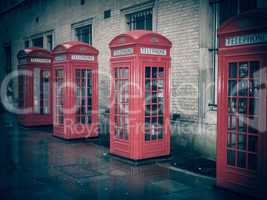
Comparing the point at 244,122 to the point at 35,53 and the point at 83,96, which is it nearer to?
the point at 83,96

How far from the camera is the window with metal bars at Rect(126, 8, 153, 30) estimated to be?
1053 cm

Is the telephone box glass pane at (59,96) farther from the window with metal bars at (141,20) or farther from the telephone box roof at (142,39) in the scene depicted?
the telephone box roof at (142,39)

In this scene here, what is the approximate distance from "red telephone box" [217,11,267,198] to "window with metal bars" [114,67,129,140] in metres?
2.68

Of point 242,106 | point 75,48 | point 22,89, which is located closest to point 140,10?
point 75,48

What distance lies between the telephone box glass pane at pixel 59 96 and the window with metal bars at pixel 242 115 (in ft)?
20.4

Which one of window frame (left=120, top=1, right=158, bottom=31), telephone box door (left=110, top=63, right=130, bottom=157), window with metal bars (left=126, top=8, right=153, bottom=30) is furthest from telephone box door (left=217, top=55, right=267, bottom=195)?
window with metal bars (left=126, top=8, right=153, bottom=30)

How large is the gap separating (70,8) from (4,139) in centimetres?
680

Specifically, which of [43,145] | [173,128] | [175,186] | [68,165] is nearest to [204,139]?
[173,128]

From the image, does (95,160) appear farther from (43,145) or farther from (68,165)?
(43,145)

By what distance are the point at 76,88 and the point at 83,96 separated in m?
0.37

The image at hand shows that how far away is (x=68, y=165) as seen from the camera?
7543 mm

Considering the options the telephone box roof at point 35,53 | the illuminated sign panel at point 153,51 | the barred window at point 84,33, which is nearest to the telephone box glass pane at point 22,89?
the telephone box roof at point 35,53

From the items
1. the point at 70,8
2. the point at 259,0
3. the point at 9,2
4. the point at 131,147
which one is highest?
the point at 9,2

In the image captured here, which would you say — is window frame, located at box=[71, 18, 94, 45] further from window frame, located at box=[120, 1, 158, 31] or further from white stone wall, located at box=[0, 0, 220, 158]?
window frame, located at box=[120, 1, 158, 31]
